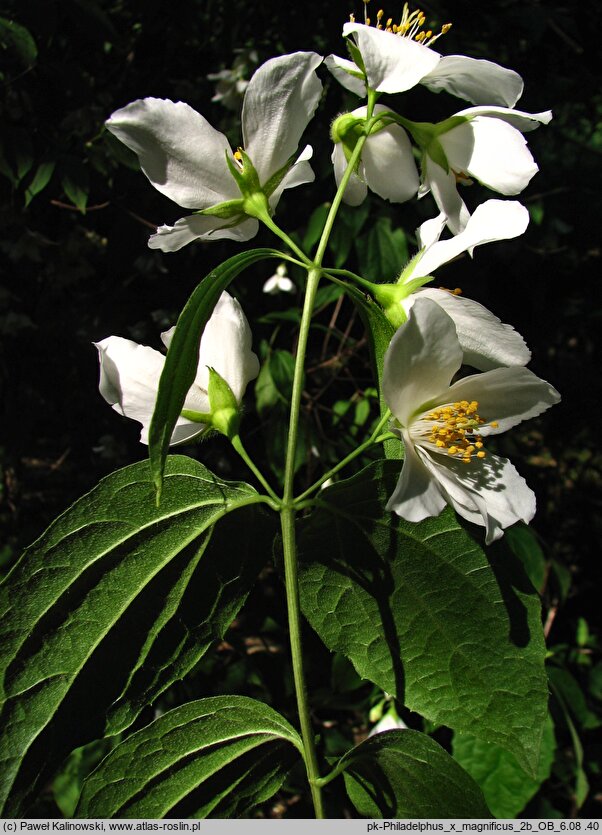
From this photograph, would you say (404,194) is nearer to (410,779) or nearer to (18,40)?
(410,779)

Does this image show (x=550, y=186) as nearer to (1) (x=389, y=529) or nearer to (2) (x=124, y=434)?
(2) (x=124, y=434)

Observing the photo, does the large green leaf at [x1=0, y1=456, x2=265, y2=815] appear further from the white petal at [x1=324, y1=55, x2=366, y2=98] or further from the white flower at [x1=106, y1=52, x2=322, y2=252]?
the white petal at [x1=324, y1=55, x2=366, y2=98]

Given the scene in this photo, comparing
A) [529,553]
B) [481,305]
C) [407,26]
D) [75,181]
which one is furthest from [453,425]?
[75,181]

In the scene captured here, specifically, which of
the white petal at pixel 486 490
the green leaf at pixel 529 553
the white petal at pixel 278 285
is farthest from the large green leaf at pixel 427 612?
the white petal at pixel 278 285

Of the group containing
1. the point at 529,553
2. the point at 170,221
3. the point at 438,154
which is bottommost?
the point at 529,553

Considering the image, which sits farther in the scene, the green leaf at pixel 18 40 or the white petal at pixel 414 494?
the green leaf at pixel 18 40

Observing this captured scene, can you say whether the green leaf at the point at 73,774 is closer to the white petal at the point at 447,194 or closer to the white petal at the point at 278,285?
the white petal at the point at 278,285

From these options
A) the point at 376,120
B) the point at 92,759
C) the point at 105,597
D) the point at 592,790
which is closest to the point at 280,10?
the point at 376,120
